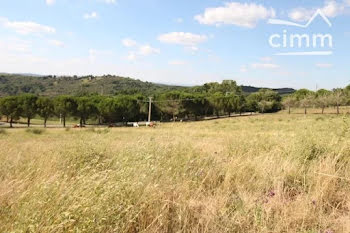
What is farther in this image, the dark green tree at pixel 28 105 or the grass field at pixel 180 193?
the dark green tree at pixel 28 105

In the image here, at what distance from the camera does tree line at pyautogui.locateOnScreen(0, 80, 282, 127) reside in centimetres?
7194

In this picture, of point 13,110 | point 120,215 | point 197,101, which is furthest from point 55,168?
point 197,101

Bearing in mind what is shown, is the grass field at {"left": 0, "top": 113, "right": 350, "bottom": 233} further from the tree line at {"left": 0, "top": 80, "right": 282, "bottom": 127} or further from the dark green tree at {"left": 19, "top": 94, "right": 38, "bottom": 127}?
the dark green tree at {"left": 19, "top": 94, "right": 38, "bottom": 127}

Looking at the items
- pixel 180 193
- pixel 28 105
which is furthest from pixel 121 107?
Result: pixel 180 193

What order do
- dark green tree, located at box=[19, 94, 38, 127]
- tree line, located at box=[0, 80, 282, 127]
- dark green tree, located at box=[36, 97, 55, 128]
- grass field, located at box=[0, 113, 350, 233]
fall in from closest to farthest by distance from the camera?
grass field, located at box=[0, 113, 350, 233]
dark green tree, located at box=[19, 94, 38, 127]
tree line, located at box=[0, 80, 282, 127]
dark green tree, located at box=[36, 97, 55, 128]

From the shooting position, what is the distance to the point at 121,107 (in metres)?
78.6

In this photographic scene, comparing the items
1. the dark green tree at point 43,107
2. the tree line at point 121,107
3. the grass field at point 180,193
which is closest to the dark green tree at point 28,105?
the tree line at point 121,107

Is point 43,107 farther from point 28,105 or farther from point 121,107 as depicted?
point 121,107

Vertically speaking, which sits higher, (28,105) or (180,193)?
(28,105)

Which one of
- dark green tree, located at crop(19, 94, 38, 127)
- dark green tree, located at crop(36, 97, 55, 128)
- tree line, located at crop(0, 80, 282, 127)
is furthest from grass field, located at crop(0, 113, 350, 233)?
dark green tree, located at crop(36, 97, 55, 128)

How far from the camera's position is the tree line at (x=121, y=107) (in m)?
71.9

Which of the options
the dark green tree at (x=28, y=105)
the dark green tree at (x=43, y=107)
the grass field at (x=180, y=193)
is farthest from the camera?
the dark green tree at (x=43, y=107)

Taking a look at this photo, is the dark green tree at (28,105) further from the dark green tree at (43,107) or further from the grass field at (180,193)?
the grass field at (180,193)

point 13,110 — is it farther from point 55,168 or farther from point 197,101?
point 55,168
